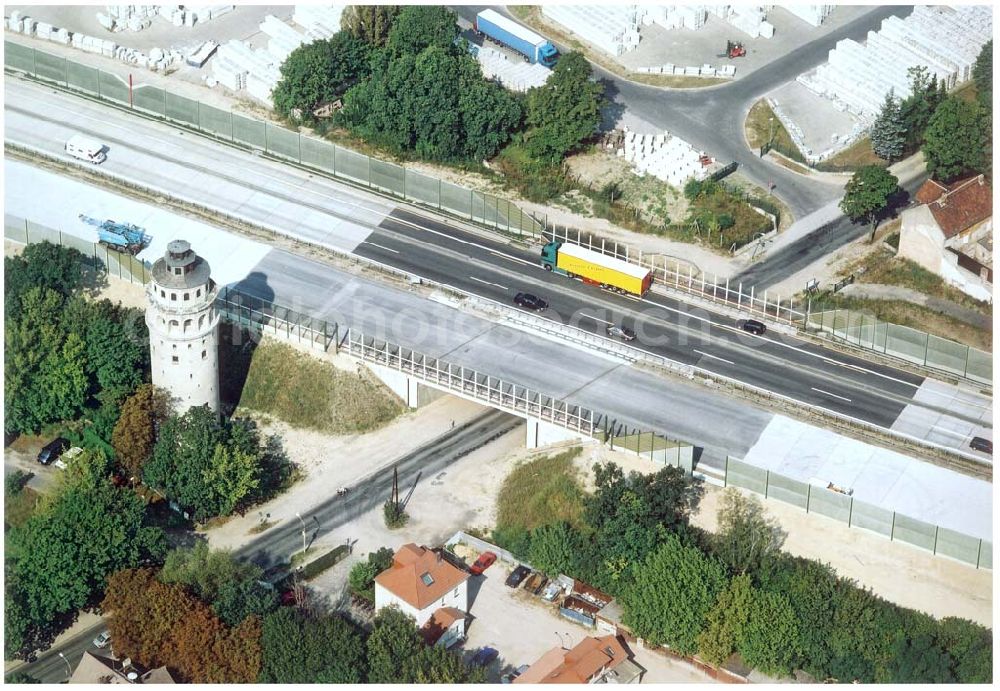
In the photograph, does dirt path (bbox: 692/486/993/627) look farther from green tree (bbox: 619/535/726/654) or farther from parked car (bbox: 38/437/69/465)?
parked car (bbox: 38/437/69/465)

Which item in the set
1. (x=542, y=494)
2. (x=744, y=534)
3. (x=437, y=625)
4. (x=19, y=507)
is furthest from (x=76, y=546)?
(x=744, y=534)

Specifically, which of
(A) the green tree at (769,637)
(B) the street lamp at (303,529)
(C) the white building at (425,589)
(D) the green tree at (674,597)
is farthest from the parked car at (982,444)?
(B) the street lamp at (303,529)

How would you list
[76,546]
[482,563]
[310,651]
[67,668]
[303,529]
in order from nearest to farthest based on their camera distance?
[310,651]
[67,668]
[76,546]
[482,563]
[303,529]

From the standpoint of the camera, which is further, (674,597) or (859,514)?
(859,514)

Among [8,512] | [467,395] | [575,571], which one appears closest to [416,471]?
[467,395]

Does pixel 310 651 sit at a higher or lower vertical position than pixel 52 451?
higher

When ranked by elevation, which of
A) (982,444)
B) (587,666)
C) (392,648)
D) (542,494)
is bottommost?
(392,648)

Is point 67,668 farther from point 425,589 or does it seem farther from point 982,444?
point 982,444

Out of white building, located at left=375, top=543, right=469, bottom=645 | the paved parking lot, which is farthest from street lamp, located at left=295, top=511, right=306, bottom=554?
the paved parking lot
